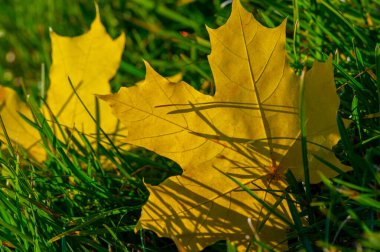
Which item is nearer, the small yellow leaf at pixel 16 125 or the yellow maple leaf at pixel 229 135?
the yellow maple leaf at pixel 229 135

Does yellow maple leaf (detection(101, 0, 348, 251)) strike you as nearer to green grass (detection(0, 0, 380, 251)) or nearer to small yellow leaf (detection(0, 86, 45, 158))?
green grass (detection(0, 0, 380, 251))

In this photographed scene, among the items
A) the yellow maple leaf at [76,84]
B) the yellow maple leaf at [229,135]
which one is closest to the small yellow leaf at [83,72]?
the yellow maple leaf at [76,84]

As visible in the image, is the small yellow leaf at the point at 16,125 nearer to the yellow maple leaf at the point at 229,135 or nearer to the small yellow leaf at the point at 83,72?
the small yellow leaf at the point at 83,72

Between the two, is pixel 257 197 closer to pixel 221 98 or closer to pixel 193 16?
pixel 221 98

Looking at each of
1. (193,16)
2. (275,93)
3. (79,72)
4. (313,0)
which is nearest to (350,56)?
(313,0)

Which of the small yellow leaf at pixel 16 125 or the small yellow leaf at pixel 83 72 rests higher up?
the small yellow leaf at pixel 83 72

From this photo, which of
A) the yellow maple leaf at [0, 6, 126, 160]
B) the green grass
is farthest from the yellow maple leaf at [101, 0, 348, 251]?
the yellow maple leaf at [0, 6, 126, 160]
